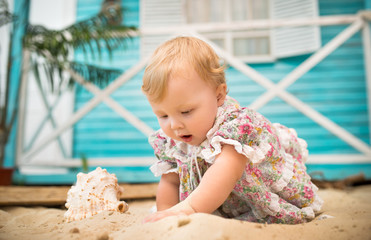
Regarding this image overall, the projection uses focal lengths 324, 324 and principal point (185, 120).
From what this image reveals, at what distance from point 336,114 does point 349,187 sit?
2.86 m

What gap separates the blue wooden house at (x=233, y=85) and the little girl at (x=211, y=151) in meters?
3.05

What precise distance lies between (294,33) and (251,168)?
4623 millimetres

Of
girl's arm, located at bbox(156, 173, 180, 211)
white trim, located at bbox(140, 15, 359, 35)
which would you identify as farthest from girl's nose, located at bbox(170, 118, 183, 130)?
white trim, located at bbox(140, 15, 359, 35)

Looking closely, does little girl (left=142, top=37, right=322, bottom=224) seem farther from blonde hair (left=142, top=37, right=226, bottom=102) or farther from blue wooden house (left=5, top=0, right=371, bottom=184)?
blue wooden house (left=5, top=0, right=371, bottom=184)

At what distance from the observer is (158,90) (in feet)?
3.90

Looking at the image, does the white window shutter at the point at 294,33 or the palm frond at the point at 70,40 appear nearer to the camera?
the palm frond at the point at 70,40

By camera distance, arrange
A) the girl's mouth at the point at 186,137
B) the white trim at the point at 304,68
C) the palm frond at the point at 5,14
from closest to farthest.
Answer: the girl's mouth at the point at 186,137, the palm frond at the point at 5,14, the white trim at the point at 304,68

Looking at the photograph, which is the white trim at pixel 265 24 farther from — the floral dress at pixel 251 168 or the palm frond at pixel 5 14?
the floral dress at pixel 251 168

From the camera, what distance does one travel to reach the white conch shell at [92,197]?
1.38 m

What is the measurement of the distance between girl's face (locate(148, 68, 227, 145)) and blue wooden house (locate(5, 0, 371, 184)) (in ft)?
10.7

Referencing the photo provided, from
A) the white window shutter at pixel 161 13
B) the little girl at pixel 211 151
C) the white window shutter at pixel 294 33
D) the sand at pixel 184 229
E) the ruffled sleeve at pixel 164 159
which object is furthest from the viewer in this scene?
the white window shutter at pixel 161 13

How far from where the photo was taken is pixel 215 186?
115 centimetres

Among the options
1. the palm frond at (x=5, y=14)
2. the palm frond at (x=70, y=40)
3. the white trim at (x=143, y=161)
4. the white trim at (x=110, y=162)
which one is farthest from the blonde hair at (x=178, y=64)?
the palm frond at (x=5, y=14)

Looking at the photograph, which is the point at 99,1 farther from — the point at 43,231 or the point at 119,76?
the point at 43,231
